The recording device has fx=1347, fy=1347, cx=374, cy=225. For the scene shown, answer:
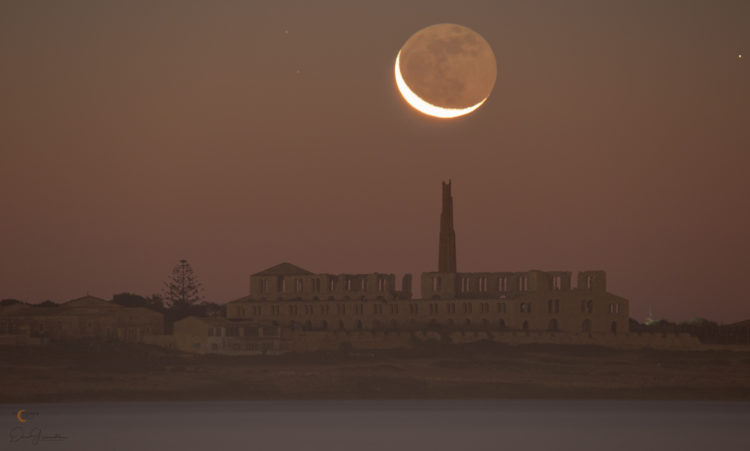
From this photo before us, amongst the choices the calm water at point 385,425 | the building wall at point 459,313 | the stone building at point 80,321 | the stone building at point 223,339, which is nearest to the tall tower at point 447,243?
the building wall at point 459,313

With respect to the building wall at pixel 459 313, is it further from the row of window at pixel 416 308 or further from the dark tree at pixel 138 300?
the dark tree at pixel 138 300

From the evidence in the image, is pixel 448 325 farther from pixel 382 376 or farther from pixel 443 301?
pixel 382 376

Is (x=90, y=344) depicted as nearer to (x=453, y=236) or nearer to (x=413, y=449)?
(x=453, y=236)

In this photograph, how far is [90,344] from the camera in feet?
343

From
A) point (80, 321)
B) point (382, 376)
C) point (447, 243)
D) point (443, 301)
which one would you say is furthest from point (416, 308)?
point (80, 321)

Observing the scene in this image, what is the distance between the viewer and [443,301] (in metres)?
115

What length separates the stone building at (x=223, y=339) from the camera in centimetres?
10512

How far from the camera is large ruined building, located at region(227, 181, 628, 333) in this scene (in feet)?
358

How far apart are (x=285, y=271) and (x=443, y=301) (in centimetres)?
1886

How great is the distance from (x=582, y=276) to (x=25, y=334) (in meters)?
45.1

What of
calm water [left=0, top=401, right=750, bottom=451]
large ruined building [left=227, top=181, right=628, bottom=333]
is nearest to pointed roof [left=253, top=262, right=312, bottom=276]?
large ruined building [left=227, top=181, right=628, bottom=333]

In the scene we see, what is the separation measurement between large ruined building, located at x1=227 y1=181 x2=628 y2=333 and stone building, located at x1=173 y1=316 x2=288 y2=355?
7.41m

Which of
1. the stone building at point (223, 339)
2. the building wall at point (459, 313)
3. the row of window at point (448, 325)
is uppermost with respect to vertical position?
the building wall at point (459, 313)

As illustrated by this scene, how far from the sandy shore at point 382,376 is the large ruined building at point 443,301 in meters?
7.15
